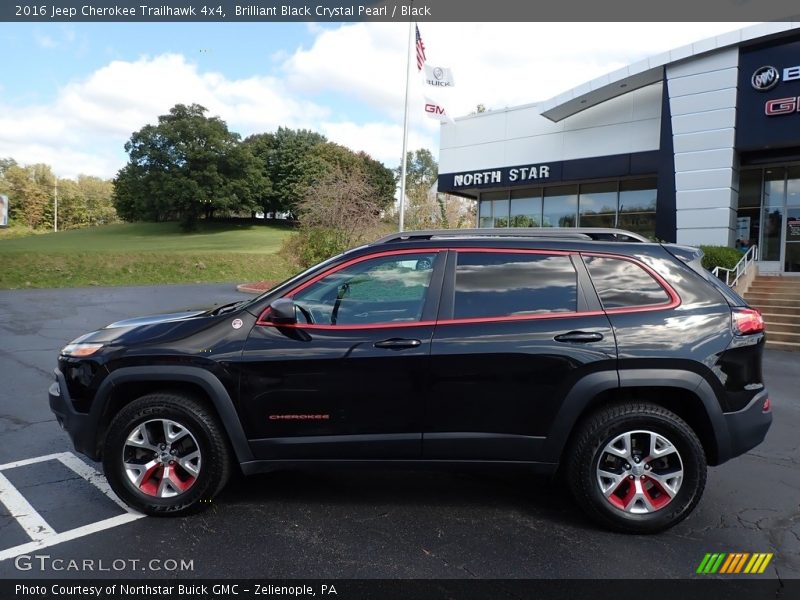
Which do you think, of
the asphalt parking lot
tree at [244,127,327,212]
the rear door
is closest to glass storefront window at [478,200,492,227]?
the asphalt parking lot

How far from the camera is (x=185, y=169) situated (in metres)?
57.7

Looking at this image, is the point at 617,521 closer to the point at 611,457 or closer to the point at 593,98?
the point at 611,457

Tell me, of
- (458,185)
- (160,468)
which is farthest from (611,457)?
(458,185)

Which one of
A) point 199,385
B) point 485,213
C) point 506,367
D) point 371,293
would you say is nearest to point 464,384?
point 506,367

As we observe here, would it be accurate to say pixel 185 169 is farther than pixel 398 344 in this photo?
Yes

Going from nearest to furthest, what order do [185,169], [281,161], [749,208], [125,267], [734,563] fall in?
[734,563], [749,208], [125,267], [185,169], [281,161]

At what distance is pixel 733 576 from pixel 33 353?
970 centimetres

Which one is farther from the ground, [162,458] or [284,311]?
[284,311]

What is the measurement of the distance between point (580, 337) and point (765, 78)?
1473 centimetres

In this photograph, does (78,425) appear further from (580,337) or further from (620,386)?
(620,386)

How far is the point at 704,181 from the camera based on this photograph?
50.1 ft

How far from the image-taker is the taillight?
11.2ft

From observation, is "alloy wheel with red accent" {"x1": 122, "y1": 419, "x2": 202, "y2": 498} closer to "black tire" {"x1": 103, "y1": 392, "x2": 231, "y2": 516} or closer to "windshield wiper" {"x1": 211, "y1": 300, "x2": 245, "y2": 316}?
"black tire" {"x1": 103, "y1": 392, "x2": 231, "y2": 516}

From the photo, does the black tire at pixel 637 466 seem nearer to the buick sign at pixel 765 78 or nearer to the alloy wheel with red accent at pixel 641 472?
the alloy wheel with red accent at pixel 641 472
